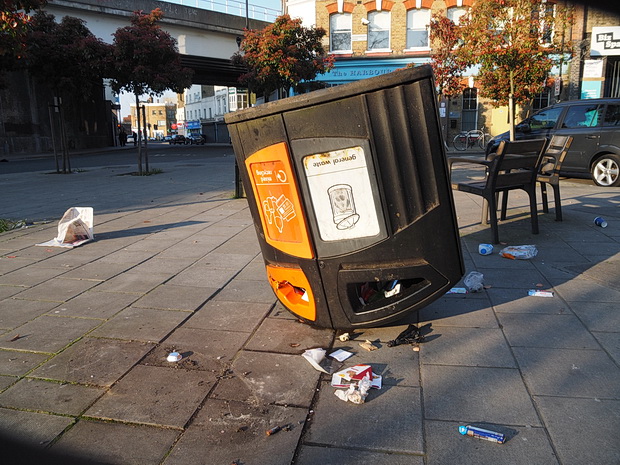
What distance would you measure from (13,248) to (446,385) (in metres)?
5.48

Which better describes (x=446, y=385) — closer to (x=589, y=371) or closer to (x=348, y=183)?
(x=589, y=371)

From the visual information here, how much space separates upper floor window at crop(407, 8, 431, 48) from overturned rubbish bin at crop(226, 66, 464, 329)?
2730 cm

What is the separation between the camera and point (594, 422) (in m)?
2.33

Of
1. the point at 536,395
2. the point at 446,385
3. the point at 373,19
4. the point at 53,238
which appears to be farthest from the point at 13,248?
the point at 373,19

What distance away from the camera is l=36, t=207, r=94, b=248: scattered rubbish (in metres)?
6.07

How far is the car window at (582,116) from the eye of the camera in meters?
10.8

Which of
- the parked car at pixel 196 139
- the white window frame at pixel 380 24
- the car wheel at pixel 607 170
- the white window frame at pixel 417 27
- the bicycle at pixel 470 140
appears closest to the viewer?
the car wheel at pixel 607 170

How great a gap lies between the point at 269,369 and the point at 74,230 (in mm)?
4260

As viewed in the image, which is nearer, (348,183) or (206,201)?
(348,183)

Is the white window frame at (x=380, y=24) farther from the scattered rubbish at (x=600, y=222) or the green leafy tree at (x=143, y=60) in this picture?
the scattered rubbish at (x=600, y=222)

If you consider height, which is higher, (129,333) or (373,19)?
(373,19)

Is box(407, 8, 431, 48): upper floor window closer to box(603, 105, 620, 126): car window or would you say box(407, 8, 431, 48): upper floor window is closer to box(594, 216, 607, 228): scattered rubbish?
box(603, 105, 620, 126): car window

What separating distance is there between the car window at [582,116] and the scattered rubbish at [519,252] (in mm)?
6957

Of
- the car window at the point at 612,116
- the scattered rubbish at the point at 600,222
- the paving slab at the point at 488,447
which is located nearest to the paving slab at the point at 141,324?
the paving slab at the point at 488,447
